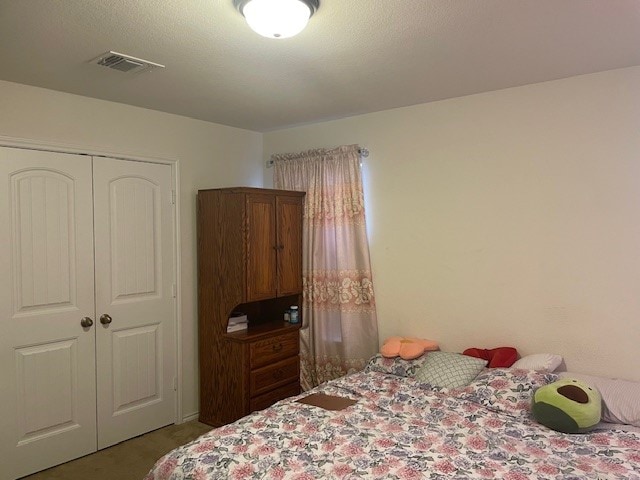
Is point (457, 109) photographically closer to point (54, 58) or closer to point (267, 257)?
point (267, 257)

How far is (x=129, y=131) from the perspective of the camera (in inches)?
135

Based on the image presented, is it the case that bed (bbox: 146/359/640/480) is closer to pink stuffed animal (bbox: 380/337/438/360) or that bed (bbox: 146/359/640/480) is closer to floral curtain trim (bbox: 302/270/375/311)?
pink stuffed animal (bbox: 380/337/438/360)

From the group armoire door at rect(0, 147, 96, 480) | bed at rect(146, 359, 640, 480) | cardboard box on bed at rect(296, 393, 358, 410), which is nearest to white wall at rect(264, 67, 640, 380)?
bed at rect(146, 359, 640, 480)

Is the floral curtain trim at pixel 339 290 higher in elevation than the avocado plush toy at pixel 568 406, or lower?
higher

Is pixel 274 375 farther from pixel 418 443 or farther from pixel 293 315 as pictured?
pixel 418 443

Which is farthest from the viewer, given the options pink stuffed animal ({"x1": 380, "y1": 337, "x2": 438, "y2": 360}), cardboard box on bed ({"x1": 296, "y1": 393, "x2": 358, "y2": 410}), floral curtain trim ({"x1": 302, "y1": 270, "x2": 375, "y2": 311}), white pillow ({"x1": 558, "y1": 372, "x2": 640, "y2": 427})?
floral curtain trim ({"x1": 302, "y1": 270, "x2": 375, "y2": 311})

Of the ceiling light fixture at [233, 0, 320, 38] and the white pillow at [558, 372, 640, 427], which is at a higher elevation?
the ceiling light fixture at [233, 0, 320, 38]

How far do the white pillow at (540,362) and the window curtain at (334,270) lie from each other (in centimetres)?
115

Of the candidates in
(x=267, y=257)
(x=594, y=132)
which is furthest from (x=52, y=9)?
(x=594, y=132)

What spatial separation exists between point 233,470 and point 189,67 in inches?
80.4

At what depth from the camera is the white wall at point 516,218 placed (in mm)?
2732

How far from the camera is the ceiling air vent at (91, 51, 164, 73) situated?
2.44m

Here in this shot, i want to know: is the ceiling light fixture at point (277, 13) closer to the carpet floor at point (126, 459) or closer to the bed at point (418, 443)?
the bed at point (418, 443)

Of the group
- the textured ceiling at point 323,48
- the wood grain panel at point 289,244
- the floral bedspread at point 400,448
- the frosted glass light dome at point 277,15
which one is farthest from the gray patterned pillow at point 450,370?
the frosted glass light dome at point 277,15
